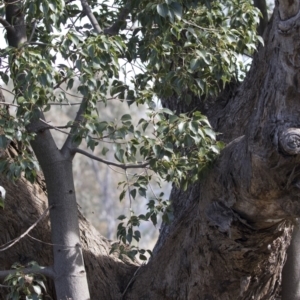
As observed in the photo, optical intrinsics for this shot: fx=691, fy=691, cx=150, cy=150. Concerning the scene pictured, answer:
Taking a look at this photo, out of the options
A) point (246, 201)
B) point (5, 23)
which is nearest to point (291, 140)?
point (246, 201)

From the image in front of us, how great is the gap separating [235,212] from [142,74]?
3.05 ft

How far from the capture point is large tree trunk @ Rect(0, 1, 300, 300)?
295 centimetres

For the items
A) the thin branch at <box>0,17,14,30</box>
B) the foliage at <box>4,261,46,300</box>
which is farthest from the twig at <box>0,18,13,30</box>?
the foliage at <box>4,261,46,300</box>

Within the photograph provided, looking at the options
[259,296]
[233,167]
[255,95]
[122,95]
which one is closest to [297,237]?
[259,296]

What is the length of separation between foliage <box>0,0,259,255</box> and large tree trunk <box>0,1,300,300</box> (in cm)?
19

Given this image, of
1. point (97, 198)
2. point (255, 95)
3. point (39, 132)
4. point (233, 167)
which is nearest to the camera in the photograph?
point (233, 167)

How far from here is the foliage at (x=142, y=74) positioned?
10.0ft

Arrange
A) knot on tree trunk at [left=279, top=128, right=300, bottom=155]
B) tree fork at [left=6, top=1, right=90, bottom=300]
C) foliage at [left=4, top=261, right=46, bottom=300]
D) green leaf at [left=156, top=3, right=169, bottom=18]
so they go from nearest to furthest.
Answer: knot on tree trunk at [left=279, top=128, right=300, bottom=155] < green leaf at [left=156, top=3, right=169, bottom=18] < foliage at [left=4, top=261, right=46, bottom=300] < tree fork at [left=6, top=1, right=90, bottom=300]

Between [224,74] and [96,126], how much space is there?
808 millimetres

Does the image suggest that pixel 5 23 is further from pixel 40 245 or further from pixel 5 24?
pixel 40 245

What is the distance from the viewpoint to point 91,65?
3010mm

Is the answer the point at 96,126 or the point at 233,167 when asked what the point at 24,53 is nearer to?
the point at 96,126

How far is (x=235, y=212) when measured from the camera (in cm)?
341

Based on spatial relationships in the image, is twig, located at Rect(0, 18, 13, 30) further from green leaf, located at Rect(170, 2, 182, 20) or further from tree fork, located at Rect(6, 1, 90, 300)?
green leaf, located at Rect(170, 2, 182, 20)
